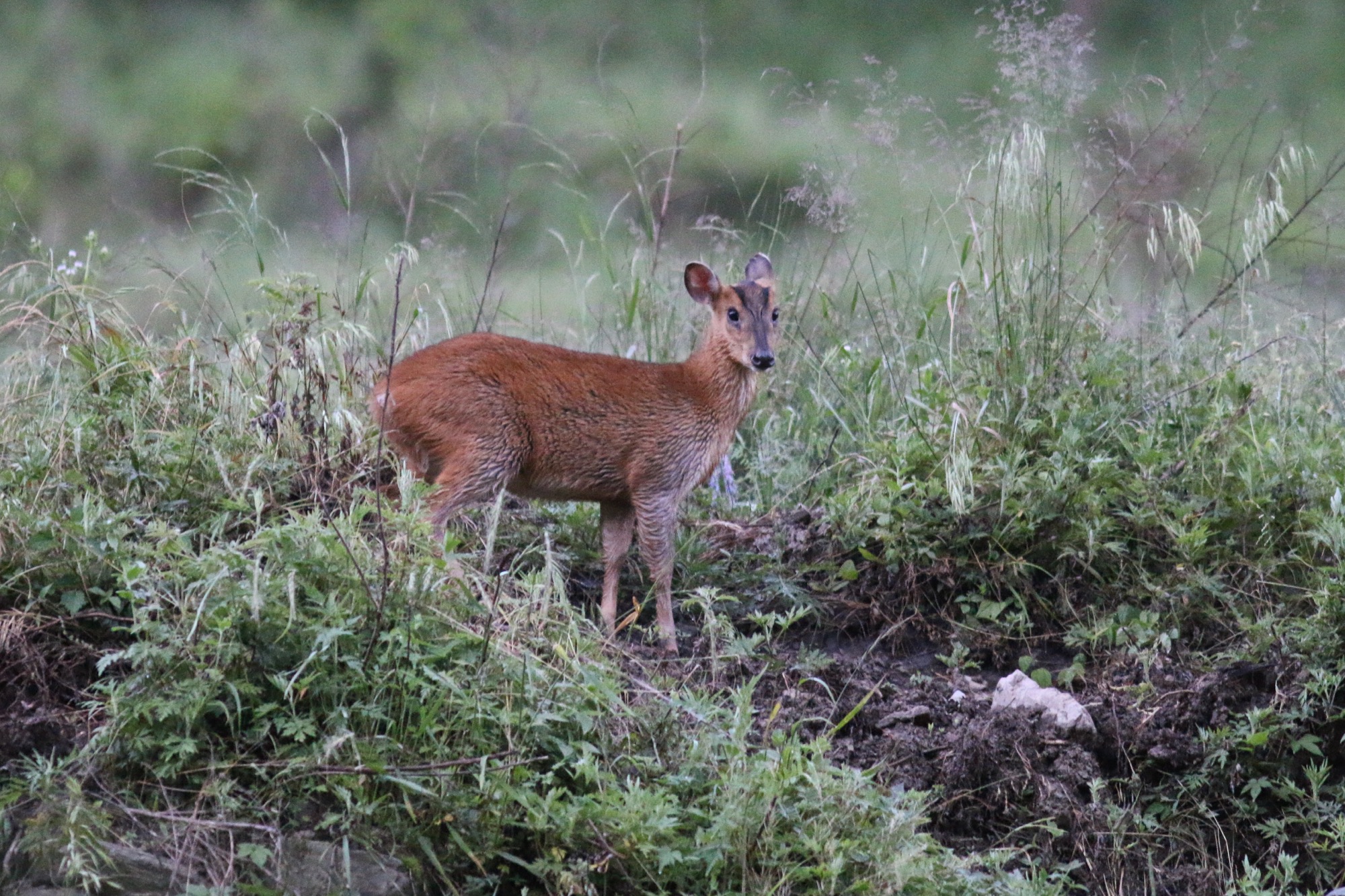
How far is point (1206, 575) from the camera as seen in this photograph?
5.69m

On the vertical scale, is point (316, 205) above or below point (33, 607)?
below

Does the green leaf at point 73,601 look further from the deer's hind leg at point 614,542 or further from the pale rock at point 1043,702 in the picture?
the pale rock at point 1043,702

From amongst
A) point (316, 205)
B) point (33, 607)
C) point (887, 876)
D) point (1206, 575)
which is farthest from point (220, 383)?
point (316, 205)

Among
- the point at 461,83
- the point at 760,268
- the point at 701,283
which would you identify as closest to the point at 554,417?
the point at 701,283

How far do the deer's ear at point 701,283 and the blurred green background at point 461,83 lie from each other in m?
4.48

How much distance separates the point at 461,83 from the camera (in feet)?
36.7

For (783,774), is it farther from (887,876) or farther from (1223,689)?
(1223,689)

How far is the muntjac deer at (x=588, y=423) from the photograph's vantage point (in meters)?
5.74

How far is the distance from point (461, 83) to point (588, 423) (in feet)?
19.2

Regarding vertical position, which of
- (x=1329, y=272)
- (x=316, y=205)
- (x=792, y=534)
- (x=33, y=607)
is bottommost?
(x=316, y=205)

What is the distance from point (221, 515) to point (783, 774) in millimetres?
1879

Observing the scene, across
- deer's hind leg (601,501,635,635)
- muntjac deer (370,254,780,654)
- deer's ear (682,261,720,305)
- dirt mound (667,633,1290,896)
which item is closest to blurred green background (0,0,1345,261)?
deer's ear (682,261,720,305)

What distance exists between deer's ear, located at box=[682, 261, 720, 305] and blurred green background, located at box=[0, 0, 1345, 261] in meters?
4.48

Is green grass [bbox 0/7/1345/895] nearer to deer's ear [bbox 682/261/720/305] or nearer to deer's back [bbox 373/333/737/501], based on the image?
deer's back [bbox 373/333/737/501]
